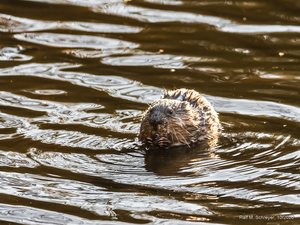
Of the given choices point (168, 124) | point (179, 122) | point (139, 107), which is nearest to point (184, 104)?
point (179, 122)

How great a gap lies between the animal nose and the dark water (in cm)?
29

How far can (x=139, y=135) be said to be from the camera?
11086 millimetres

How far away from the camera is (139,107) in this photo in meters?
11.9

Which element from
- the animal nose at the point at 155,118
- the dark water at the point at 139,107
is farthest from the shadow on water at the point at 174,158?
the animal nose at the point at 155,118

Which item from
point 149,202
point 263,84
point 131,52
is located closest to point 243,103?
point 263,84

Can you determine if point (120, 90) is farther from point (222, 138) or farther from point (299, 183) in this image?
point (299, 183)

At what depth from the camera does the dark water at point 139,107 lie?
30.5 feet

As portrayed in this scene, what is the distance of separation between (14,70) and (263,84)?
2821 millimetres

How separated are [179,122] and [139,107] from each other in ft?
2.37

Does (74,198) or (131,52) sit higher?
(131,52)

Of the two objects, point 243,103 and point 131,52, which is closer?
point 243,103

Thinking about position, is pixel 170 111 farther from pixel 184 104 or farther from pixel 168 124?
pixel 184 104

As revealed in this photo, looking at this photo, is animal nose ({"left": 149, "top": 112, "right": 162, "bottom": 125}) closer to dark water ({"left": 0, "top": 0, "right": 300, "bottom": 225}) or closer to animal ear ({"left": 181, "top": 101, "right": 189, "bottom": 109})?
dark water ({"left": 0, "top": 0, "right": 300, "bottom": 225})

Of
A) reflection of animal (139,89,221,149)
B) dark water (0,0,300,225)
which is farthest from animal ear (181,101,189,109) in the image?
dark water (0,0,300,225)
